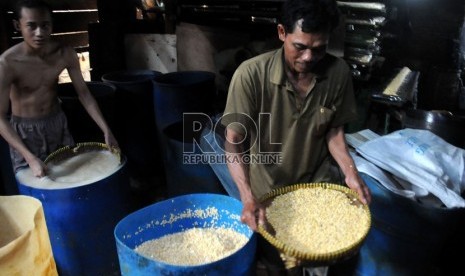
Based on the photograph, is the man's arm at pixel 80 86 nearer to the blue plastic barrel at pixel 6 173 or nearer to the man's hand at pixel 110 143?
the man's hand at pixel 110 143

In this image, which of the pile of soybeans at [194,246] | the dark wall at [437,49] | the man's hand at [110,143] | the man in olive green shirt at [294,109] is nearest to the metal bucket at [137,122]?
the man's hand at [110,143]

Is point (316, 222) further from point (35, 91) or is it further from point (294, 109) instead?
point (35, 91)

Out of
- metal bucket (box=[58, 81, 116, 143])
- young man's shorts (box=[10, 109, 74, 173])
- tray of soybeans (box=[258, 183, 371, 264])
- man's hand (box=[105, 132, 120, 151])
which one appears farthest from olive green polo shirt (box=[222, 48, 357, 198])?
metal bucket (box=[58, 81, 116, 143])

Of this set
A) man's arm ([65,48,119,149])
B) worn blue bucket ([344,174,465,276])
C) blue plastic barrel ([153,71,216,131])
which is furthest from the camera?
blue plastic barrel ([153,71,216,131])

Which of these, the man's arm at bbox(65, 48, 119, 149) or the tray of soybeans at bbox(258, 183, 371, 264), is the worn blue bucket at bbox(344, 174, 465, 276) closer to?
the tray of soybeans at bbox(258, 183, 371, 264)

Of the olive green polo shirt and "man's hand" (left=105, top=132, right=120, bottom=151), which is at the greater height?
the olive green polo shirt

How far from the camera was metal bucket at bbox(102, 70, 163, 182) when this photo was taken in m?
4.06

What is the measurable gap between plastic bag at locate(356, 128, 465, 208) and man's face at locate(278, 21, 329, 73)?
911 mm

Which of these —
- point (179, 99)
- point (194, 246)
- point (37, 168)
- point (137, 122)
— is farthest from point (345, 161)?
point (137, 122)

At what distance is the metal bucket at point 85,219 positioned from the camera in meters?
2.36

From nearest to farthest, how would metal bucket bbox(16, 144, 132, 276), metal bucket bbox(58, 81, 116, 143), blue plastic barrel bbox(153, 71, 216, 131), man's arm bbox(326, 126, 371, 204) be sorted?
man's arm bbox(326, 126, 371, 204) → metal bucket bbox(16, 144, 132, 276) → metal bucket bbox(58, 81, 116, 143) → blue plastic barrel bbox(153, 71, 216, 131)

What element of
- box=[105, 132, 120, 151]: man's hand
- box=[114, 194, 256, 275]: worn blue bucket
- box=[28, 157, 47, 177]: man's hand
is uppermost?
box=[105, 132, 120, 151]: man's hand

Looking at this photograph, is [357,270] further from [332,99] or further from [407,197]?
[332,99]

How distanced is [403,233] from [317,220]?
84 centimetres
